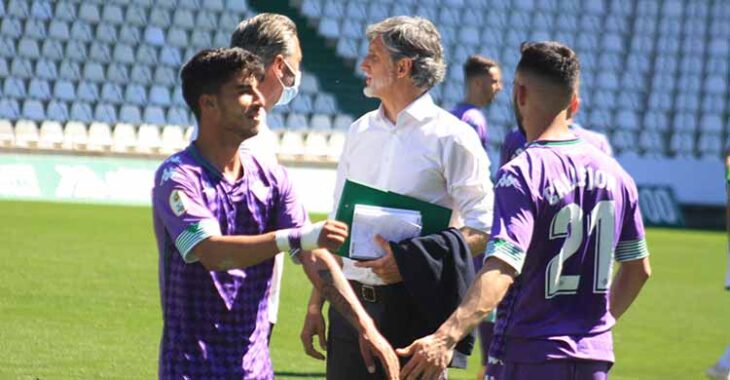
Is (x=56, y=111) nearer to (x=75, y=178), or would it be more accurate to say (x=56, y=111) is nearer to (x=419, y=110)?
(x=75, y=178)

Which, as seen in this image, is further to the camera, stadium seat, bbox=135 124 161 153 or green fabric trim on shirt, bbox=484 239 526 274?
stadium seat, bbox=135 124 161 153

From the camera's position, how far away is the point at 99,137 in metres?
26.8

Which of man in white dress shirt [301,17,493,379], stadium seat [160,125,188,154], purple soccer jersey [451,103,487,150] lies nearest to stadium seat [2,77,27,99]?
stadium seat [160,125,188,154]

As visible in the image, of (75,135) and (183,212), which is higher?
(183,212)

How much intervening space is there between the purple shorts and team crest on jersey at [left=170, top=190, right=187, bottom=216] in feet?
3.94

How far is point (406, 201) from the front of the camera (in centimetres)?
576

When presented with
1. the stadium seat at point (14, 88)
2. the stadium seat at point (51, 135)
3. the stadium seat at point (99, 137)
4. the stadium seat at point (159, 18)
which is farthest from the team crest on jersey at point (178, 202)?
the stadium seat at point (159, 18)

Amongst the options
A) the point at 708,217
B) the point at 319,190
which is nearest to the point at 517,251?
the point at 319,190

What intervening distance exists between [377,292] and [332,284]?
2.64 feet

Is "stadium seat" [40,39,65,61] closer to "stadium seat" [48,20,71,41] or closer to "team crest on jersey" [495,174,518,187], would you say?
"stadium seat" [48,20,71,41]

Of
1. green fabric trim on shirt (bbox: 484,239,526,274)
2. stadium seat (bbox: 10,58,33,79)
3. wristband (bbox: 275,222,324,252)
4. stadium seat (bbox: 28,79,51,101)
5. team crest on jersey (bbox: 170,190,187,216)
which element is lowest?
stadium seat (bbox: 28,79,51,101)

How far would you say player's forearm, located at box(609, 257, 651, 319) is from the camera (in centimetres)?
527

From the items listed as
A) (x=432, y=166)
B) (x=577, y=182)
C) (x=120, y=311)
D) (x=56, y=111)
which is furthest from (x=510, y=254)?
(x=56, y=111)

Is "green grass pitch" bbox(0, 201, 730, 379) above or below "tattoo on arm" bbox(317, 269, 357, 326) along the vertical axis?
below
